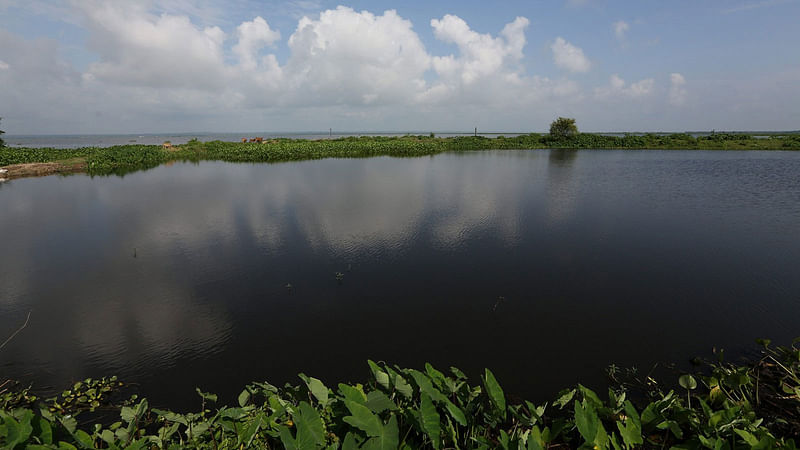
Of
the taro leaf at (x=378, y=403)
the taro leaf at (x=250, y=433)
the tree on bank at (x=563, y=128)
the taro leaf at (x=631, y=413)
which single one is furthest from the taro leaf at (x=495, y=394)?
the tree on bank at (x=563, y=128)

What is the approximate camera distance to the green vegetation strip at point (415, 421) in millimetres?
2859

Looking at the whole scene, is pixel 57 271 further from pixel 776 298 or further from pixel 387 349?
pixel 776 298

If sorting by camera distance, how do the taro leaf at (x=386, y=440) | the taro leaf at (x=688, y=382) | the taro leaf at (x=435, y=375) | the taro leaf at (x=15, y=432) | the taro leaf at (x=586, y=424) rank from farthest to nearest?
the taro leaf at (x=688, y=382)
the taro leaf at (x=435, y=375)
the taro leaf at (x=586, y=424)
the taro leaf at (x=386, y=440)
the taro leaf at (x=15, y=432)

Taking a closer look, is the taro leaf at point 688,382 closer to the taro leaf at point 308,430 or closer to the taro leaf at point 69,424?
the taro leaf at point 308,430

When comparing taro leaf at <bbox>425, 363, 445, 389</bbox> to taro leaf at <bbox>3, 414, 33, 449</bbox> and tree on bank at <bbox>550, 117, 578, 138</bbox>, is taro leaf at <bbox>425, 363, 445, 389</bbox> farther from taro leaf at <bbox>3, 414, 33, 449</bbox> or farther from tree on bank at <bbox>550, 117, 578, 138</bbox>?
tree on bank at <bbox>550, 117, 578, 138</bbox>

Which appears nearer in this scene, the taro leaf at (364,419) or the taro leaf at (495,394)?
the taro leaf at (364,419)

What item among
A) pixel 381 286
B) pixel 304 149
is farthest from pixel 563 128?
pixel 381 286

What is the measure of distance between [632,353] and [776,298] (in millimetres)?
4659

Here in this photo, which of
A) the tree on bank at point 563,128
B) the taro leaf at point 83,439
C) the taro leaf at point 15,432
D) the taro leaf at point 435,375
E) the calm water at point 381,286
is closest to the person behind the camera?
the taro leaf at point 15,432

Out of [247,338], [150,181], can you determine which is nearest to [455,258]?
[247,338]

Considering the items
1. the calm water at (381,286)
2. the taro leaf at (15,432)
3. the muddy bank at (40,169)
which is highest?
the muddy bank at (40,169)

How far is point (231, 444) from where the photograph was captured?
10.8 ft

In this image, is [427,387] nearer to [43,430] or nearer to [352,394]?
[352,394]

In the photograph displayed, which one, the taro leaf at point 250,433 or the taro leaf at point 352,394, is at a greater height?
the taro leaf at point 352,394
